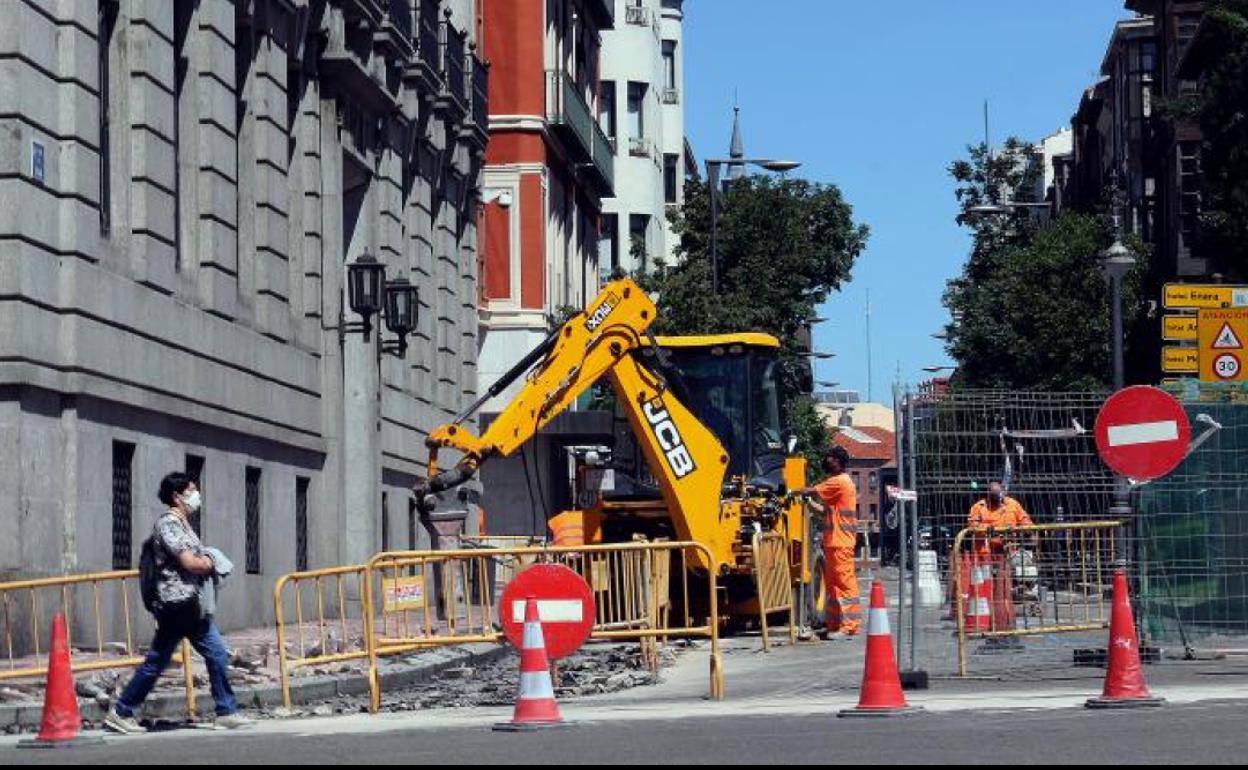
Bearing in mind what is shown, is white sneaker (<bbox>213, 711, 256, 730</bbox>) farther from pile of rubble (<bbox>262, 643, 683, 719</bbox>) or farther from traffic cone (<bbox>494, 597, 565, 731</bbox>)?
traffic cone (<bbox>494, 597, 565, 731</bbox>)

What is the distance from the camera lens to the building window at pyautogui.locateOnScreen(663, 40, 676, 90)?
9031cm

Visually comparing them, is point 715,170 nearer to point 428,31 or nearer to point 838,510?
point 428,31

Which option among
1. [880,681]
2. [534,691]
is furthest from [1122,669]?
[534,691]

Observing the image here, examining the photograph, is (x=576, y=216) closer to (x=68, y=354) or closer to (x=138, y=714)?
(x=68, y=354)

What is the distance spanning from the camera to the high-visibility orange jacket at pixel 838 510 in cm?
2647

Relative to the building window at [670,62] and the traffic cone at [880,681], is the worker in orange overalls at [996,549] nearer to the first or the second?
the traffic cone at [880,681]

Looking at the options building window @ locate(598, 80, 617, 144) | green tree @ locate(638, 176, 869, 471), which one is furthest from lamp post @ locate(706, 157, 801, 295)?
building window @ locate(598, 80, 617, 144)

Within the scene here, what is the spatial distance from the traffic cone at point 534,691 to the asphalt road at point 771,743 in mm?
165

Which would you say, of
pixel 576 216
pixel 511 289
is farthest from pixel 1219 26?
pixel 576 216

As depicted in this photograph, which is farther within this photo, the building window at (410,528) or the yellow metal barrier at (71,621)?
the building window at (410,528)

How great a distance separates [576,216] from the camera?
6400 centimetres

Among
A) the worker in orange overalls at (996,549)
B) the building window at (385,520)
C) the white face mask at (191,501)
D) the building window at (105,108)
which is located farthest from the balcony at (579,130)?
the white face mask at (191,501)

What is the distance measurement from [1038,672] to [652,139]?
57.8 meters

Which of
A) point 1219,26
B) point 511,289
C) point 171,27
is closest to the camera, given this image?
point 171,27
